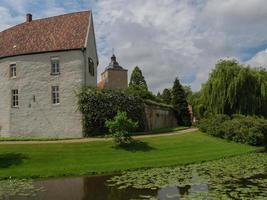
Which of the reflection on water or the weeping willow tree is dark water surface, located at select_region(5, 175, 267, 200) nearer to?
the reflection on water

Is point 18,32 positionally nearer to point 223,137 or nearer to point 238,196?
point 223,137

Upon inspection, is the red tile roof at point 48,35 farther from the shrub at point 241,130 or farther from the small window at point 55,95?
the shrub at point 241,130

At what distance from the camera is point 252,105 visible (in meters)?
38.0

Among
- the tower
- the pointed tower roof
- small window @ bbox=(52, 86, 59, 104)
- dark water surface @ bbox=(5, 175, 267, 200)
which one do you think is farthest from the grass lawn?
the pointed tower roof

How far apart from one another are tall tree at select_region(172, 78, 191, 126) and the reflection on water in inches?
1381

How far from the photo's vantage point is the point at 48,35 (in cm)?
3656

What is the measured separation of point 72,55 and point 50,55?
200 cm

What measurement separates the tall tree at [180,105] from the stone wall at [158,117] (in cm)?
85

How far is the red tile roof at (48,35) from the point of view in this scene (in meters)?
35.4

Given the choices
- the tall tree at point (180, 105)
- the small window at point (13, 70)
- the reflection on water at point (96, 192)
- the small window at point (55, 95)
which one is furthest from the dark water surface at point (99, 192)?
the tall tree at point (180, 105)

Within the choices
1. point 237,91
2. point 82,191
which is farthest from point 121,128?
point 237,91

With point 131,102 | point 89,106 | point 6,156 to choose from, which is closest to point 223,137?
point 131,102

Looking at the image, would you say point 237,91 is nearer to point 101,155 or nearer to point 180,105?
point 180,105

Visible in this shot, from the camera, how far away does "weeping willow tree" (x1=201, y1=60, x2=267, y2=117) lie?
38.0 meters
